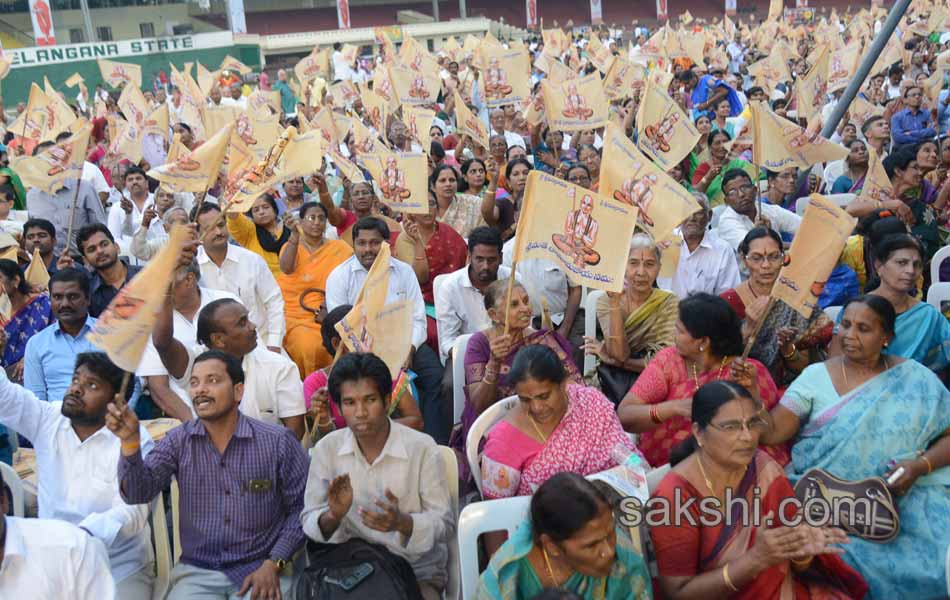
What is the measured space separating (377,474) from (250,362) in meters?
0.98

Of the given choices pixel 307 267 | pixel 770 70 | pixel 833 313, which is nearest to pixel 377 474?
pixel 833 313

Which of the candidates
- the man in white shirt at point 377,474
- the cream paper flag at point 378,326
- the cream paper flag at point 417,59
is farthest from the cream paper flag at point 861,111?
the man in white shirt at point 377,474

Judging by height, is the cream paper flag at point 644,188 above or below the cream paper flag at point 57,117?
below

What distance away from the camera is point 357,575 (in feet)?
8.62

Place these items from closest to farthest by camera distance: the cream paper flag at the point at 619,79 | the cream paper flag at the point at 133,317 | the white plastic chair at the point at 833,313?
the cream paper flag at the point at 133,317
the white plastic chair at the point at 833,313
the cream paper flag at the point at 619,79

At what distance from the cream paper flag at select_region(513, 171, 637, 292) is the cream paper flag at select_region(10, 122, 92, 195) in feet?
11.8

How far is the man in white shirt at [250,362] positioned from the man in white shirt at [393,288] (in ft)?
3.09

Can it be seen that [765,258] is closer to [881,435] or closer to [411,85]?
[881,435]

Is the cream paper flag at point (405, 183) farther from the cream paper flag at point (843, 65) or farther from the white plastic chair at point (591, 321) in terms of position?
the cream paper flag at point (843, 65)

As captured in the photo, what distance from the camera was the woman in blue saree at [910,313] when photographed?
11.4ft

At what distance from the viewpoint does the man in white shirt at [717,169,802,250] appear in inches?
210

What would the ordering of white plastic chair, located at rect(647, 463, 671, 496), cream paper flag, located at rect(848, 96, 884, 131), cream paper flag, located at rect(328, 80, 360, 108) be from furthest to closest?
cream paper flag, located at rect(328, 80, 360, 108) < cream paper flag, located at rect(848, 96, 884, 131) < white plastic chair, located at rect(647, 463, 671, 496)

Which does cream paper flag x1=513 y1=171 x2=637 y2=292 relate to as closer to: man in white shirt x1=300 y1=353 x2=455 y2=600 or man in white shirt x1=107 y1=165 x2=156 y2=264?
man in white shirt x1=300 y1=353 x2=455 y2=600

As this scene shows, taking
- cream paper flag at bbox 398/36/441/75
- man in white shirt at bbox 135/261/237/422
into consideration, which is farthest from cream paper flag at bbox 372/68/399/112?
man in white shirt at bbox 135/261/237/422
